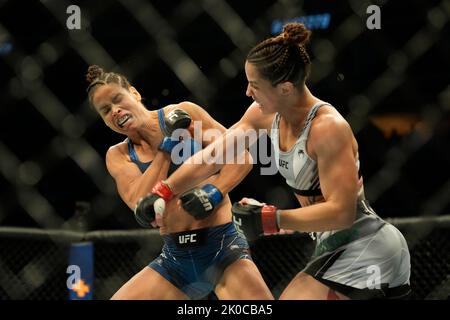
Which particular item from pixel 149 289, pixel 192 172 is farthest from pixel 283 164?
pixel 149 289

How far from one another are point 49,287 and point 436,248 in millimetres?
1736

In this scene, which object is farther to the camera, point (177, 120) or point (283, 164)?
point (177, 120)

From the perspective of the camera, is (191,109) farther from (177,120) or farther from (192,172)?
(192,172)

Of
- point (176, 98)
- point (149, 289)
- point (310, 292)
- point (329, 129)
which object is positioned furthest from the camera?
point (176, 98)

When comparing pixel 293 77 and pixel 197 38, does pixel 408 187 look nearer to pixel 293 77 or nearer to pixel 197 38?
pixel 197 38

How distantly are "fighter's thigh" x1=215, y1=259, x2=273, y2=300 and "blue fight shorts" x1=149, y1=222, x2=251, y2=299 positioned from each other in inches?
2.1

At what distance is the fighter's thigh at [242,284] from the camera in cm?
201

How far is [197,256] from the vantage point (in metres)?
2.18

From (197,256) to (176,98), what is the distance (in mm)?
1309

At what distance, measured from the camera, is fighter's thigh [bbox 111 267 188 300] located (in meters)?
2.10

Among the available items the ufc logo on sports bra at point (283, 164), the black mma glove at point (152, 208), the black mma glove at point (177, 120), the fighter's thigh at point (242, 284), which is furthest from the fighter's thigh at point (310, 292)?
the black mma glove at point (177, 120)

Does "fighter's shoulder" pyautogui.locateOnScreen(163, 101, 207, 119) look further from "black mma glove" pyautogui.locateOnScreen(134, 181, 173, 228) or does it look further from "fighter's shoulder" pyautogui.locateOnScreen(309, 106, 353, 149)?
"fighter's shoulder" pyautogui.locateOnScreen(309, 106, 353, 149)
